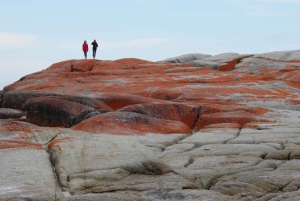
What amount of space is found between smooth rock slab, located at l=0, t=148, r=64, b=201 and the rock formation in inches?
1.0

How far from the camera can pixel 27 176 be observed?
11.3 metres

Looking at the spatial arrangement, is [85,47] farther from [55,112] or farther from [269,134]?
[269,134]

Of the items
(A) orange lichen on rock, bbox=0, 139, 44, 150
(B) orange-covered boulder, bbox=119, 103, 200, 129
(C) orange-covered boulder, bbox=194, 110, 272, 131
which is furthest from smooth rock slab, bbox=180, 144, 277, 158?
(B) orange-covered boulder, bbox=119, 103, 200, 129

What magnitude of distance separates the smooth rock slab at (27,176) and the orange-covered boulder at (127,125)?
496cm

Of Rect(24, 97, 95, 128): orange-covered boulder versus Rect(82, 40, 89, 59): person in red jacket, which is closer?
Rect(24, 97, 95, 128): orange-covered boulder

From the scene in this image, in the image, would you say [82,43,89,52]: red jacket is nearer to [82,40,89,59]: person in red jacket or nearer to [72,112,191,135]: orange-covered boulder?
[82,40,89,59]: person in red jacket

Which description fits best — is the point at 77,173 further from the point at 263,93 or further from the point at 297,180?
the point at 263,93

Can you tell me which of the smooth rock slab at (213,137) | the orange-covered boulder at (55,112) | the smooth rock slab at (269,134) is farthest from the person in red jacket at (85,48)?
the smooth rock slab at (213,137)

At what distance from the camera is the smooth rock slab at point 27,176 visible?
9961mm

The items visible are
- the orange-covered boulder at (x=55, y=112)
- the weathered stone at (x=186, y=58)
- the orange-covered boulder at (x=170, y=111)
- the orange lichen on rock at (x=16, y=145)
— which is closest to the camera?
the orange lichen on rock at (x=16, y=145)

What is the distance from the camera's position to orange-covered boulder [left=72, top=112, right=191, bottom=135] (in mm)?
19250

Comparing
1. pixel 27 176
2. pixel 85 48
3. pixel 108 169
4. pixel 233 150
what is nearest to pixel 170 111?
pixel 233 150

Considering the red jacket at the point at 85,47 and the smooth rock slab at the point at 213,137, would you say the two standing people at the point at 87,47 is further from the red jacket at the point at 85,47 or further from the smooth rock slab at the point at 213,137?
the smooth rock slab at the point at 213,137

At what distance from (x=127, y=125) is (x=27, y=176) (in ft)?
29.1
